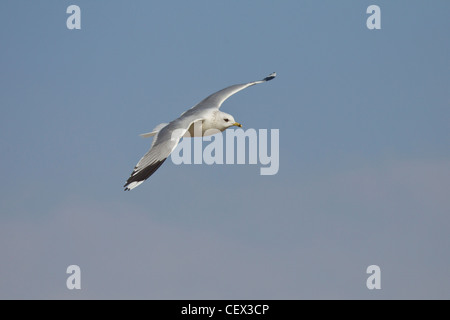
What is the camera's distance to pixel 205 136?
9.88 meters

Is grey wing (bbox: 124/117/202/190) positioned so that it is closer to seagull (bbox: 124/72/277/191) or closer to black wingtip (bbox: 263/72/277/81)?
seagull (bbox: 124/72/277/191)

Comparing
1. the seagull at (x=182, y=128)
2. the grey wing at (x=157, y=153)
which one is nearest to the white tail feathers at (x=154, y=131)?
the seagull at (x=182, y=128)

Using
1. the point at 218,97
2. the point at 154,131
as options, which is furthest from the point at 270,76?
the point at 154,131

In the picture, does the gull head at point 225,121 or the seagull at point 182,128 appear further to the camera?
the gull head at point 225,121

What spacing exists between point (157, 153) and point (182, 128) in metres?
0.60

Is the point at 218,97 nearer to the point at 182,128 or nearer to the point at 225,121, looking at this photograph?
the point at 225,121

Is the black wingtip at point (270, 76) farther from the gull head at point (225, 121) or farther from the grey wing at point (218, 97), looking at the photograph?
the gull head at point (225, 121)

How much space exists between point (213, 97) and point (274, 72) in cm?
258

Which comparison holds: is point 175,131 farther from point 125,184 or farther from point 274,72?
point 274,72

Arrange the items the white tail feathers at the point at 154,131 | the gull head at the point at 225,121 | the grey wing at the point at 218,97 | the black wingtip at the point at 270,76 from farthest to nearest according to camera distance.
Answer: the black wingtip at the point at 270,76, the grey wing at the point at 218,97, the gull head at the point at 225,121, the white tail feathers at the point at 154,131

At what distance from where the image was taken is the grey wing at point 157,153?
8.16 metres

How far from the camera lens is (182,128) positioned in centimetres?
888
